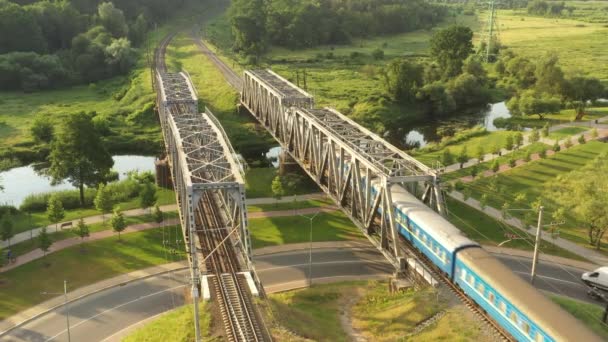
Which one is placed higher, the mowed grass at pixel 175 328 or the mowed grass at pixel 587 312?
the mowed grass at pixel 175 328

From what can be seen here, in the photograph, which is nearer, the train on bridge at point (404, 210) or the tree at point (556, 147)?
the train on bridge at point (404, 210)

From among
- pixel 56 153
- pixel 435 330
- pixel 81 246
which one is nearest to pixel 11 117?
pixel 56 153

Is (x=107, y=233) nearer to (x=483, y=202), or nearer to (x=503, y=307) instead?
(x=483, y=202)

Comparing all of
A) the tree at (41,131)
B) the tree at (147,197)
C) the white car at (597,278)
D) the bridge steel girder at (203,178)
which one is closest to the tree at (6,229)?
the tree at (147,197)

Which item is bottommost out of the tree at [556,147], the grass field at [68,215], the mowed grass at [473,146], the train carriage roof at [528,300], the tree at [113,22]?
the grass field at [68,215]

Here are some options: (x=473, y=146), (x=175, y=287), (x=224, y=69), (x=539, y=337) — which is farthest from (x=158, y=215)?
(x=224, y=69)

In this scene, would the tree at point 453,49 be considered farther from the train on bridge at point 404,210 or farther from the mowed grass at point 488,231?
the mowed grass at point 488,231

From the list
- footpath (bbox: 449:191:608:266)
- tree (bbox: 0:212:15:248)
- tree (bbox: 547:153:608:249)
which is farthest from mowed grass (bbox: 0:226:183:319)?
tree (bbox: 547:153:608:249)
